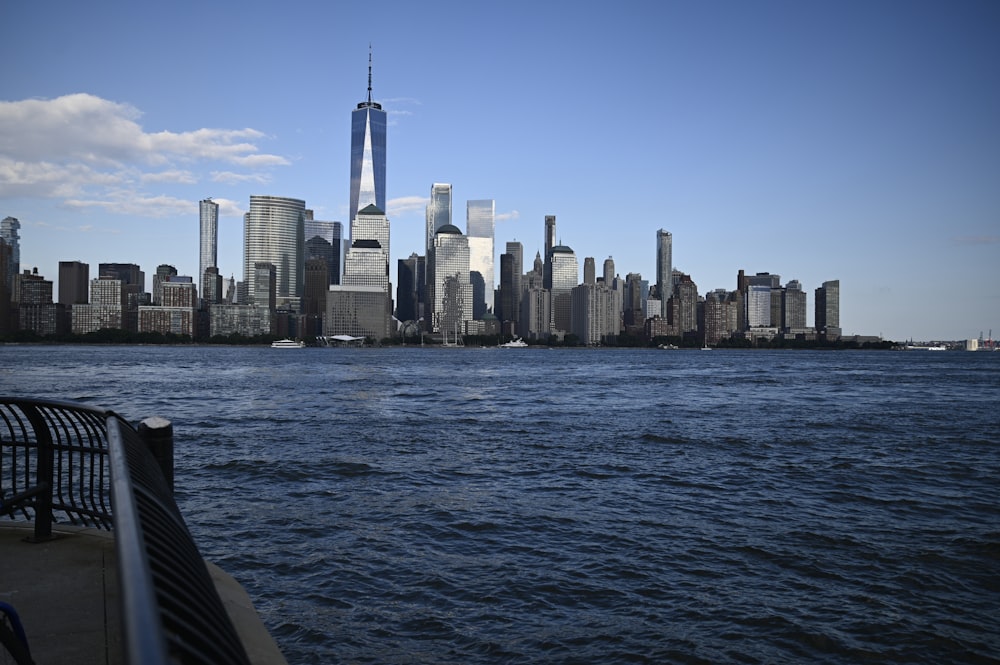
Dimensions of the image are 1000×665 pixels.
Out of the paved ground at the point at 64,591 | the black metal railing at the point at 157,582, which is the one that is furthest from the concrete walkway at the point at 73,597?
the black metal railing at the point at 157,582

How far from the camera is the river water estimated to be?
9.70 metres

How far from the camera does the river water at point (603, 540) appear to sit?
9695 mm

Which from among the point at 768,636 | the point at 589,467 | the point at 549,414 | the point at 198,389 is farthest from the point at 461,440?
the point at 198,389

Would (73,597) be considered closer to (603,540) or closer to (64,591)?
(64,591)

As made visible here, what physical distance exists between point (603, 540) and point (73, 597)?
9.66 meters

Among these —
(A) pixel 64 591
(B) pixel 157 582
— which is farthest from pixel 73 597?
(B) pixel 157 582

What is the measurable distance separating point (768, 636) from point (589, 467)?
1277 cm

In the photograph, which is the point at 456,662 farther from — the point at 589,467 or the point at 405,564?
the point at 589,467

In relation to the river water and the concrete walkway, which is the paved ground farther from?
the river water

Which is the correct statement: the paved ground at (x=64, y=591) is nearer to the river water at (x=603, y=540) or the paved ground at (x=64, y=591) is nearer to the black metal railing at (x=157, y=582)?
the black metal railing at (x=157, y=582)

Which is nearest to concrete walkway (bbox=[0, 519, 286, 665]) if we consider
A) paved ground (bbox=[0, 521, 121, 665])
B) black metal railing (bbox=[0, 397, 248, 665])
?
paved ground (bbox=[0, 521, 121, 665])

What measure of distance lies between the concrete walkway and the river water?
78.1 inches

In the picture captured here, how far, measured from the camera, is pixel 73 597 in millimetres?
6852

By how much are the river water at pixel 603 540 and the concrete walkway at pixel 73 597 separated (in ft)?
6.51
